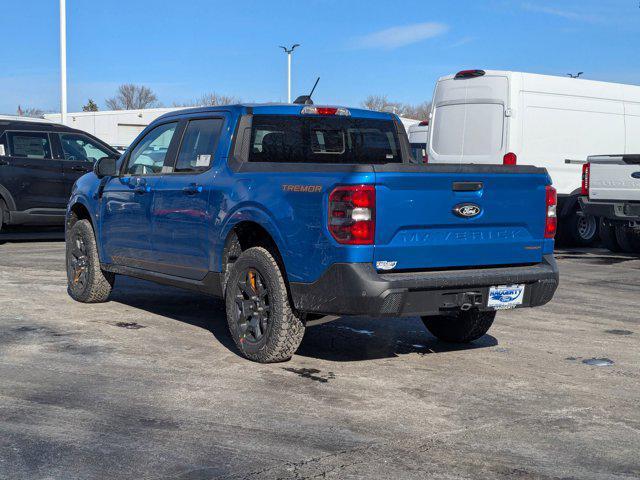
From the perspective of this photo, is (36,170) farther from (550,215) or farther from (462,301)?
(462,301)

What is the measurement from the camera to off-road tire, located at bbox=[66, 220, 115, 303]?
347 inches

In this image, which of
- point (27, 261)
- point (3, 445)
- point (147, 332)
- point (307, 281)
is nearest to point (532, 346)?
point (307, 281)

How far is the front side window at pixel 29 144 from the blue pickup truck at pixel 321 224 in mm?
7496

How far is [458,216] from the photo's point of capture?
6.10 m

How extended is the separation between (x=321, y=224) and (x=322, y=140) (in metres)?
1.81

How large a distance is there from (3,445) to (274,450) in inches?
52.4

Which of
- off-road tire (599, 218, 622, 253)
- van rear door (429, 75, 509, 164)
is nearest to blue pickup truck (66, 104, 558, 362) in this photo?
van rear door (429, 75, 509, 164)

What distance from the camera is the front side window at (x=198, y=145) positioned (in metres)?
7.21

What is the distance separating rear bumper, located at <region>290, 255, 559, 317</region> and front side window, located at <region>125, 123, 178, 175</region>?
2.34 meters

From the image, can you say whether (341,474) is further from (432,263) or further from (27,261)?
(27,261)

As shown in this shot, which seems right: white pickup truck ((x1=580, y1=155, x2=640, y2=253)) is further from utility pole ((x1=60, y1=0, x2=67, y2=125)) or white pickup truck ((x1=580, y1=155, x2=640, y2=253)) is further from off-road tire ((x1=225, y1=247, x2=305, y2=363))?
utility pole ((x1=60, y1=0, x2=67, y2=125))

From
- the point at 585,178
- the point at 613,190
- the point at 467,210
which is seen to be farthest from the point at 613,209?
the point at 467,210

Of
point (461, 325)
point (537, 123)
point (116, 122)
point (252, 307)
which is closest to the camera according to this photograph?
point (252, 307)

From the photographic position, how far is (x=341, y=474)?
4273 millimetres
